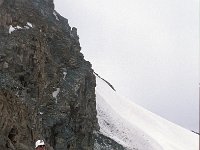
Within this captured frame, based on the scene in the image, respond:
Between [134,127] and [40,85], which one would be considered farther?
[134,127]

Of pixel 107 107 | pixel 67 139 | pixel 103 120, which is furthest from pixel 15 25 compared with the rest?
pixel 107 107

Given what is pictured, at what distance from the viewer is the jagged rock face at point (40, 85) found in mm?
37719

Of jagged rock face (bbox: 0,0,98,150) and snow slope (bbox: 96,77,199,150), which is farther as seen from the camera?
snow slope (bbox: 96,77,199,150)

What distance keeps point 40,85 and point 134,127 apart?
39421mm

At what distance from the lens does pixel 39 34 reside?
164 ft

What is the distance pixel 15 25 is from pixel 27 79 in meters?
6.45

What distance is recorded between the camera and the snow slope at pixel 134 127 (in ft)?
245

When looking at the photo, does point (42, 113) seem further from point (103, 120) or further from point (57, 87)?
point (103, 120)

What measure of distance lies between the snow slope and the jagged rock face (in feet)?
43.9

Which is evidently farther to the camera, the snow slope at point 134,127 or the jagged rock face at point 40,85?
the snow slope at point 134,127

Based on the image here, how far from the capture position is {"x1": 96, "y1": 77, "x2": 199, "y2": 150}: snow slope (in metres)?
74.5

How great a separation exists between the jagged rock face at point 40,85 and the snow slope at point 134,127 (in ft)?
43.9

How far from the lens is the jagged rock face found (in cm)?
3772

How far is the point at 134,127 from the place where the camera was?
84.0 metres
